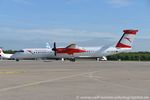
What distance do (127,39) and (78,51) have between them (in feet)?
38.6

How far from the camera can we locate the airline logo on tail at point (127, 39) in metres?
92.1

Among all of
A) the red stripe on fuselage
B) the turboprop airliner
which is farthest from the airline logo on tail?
the red stripe on fuselage

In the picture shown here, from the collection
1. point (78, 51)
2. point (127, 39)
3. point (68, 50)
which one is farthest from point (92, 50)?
point (127, 39)

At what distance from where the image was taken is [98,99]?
13070 millimetres

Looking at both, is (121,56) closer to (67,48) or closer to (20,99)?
(67,48)

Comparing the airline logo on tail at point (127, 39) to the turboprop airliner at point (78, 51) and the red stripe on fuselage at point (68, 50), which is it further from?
the red stripe on fuselage at point (68, 50)

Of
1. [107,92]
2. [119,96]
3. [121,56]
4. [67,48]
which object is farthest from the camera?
[121,56]

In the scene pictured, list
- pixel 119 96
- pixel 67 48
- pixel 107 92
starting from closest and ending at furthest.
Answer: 1. pixel 119 96
2. pixel 107 92
3. pixel 67 48

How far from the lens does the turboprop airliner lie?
89188 mm

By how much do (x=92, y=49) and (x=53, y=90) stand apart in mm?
74580

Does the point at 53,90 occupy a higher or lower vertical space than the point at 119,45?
lower

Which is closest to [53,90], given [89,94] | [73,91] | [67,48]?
[73,91]

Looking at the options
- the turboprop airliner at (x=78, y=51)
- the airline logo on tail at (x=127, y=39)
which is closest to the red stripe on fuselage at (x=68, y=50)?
the turboprop airliner at (x=78, y=51)

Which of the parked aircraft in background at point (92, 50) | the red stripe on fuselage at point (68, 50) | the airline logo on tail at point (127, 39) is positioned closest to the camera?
the red stripe on fuselage at point (68, 50)
